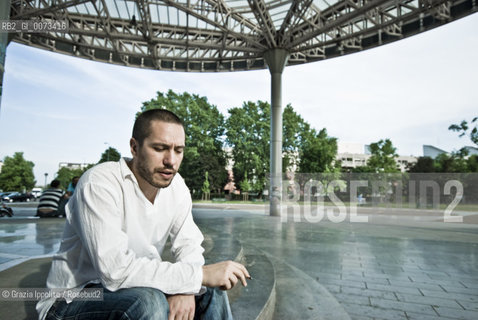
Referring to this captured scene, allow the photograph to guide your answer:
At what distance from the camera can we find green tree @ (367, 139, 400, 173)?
37844 mm

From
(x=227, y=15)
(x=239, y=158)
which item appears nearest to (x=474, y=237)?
(x=227, y=15)

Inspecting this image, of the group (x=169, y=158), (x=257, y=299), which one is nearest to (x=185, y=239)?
(x=169, y=158)

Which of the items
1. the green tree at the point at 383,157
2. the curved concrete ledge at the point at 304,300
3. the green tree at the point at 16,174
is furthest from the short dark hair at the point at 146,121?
the green tree at the point at 16,174

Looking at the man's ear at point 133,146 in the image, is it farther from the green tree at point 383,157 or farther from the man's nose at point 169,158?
the green tree at point 383,157

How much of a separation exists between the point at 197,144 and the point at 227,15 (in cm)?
2508

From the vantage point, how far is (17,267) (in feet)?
11.9

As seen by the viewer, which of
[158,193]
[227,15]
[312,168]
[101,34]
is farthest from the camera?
[312,168]

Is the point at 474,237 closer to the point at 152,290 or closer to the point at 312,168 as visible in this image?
the point at 152,290

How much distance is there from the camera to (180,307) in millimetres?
1502

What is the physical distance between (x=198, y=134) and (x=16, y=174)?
4380cm

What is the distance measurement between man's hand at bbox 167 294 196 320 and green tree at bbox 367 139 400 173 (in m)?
40.6

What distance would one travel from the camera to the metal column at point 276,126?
15.8m

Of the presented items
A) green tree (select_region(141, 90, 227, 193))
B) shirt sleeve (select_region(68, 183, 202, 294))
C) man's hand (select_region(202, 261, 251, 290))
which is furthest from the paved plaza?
green tree (select_region(141, 90, 227, 193))

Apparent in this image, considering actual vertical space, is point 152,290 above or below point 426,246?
above
